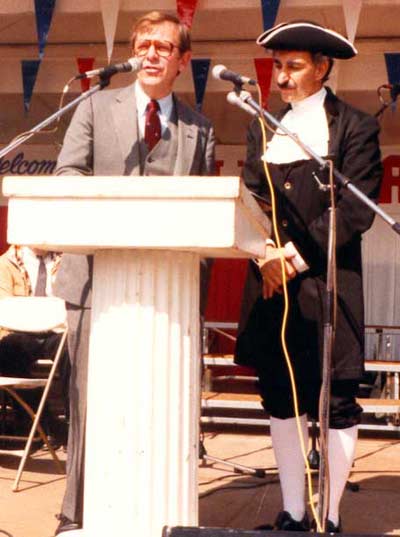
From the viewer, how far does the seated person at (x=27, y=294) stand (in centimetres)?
556

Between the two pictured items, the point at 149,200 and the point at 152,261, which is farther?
the point at 152,261

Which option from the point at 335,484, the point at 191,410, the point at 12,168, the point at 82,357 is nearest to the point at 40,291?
the point at 82,357

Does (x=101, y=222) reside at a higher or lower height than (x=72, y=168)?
lower

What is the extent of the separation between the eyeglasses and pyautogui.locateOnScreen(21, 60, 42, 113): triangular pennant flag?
4.71 metres

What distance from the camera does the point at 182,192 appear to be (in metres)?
2.14

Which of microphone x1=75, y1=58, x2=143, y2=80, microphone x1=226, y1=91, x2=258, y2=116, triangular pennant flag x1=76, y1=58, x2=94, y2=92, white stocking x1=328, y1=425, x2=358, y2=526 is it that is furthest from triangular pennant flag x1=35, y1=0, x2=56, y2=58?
white stocking x1=328, y1=425, x2=358, y2=526

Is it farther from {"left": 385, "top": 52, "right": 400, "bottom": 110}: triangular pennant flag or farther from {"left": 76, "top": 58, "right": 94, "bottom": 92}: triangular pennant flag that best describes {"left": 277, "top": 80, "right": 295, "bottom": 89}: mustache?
{"left": 76, "top": 58, "right": 94, "bottom": 92}: triangular pennant flag

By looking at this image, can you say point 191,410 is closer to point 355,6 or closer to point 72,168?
point 72,168

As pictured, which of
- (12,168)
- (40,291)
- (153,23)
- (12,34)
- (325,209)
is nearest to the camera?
(153,23)

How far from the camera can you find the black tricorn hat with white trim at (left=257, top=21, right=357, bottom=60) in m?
3.11

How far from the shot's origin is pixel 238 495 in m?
4.21

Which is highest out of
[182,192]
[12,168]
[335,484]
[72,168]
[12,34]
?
[12,34]

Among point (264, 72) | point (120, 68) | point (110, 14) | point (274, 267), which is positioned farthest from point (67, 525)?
point (264, 72)

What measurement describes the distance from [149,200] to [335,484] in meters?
1.48
